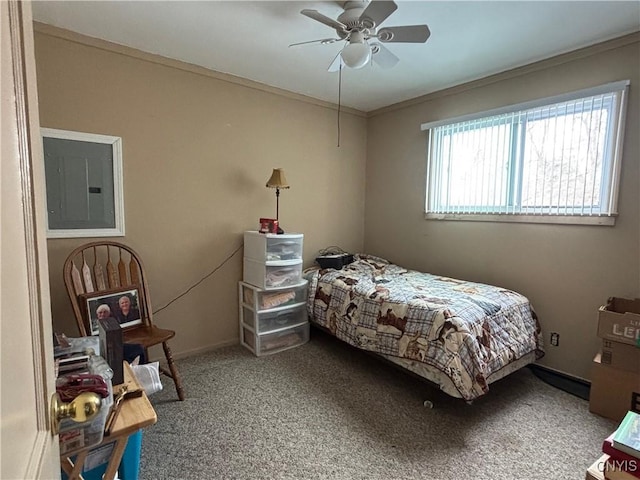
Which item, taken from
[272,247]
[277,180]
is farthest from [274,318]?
[277,180]

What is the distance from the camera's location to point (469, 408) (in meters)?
2.16

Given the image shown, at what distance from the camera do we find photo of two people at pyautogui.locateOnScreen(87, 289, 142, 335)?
2.13 m

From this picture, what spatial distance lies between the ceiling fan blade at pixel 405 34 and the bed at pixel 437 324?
1626 mm

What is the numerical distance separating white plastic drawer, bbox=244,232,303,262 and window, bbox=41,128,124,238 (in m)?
1.01

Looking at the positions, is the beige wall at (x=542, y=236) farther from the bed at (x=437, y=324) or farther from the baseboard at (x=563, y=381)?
the bed at (x=437, y=324)

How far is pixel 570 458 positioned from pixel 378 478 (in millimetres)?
1028

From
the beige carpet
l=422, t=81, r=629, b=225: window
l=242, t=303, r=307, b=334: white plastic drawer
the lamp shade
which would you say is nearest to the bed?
l=242, t=303, r=307, b=334: white plastic drawer

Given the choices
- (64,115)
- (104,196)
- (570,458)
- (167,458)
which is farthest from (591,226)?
(64,115)

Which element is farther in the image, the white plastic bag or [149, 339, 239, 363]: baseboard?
[149, 339, 239, 363]: baseboard

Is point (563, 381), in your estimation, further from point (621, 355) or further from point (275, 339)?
point (275, 339)

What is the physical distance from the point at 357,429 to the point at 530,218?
2.10 metres

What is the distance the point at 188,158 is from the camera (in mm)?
2801

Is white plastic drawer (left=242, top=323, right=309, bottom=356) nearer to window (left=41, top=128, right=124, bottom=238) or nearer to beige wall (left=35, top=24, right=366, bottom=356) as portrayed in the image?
beige wall (left=35, top=24, right=366, bottom=356)

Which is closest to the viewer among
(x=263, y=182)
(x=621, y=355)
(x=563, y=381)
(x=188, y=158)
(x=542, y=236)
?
(x=621, y=355)
